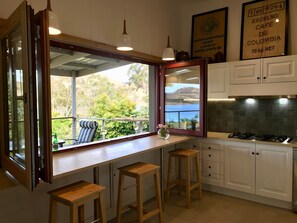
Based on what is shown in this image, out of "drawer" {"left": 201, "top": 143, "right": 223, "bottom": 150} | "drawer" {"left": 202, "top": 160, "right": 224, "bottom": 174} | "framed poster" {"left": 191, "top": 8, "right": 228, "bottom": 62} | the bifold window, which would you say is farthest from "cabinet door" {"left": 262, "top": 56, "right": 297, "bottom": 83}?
the bifold window

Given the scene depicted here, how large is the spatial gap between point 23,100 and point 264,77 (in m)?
2.95

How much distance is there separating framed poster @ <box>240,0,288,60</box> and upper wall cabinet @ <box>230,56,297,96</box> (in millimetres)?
269

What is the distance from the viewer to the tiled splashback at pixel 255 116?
3479 mm

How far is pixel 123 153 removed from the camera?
261 centimetres

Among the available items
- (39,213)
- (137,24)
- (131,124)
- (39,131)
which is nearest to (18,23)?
(39,131)

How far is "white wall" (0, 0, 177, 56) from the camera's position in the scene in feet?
8.22

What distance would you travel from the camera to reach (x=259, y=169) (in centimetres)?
329

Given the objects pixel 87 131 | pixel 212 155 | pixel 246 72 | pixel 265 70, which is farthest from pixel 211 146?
pixel 87 131

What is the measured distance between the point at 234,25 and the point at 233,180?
2380 mm

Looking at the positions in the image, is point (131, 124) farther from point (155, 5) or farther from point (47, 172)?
point (47, 172)

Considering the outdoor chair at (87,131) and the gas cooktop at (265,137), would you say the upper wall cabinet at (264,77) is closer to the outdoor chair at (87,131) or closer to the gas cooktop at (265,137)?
the gas cooktop at (265,137)

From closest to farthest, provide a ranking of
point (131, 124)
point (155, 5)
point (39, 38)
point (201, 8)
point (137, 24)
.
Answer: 1. point (39, 38)
2. point (137, 24)
3. point (155, 5)
4. point (201, 8)
5. point (131, 124)

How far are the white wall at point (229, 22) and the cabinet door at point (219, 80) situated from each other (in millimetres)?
342

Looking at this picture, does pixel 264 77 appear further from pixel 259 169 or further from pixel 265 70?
pixel 259 169
